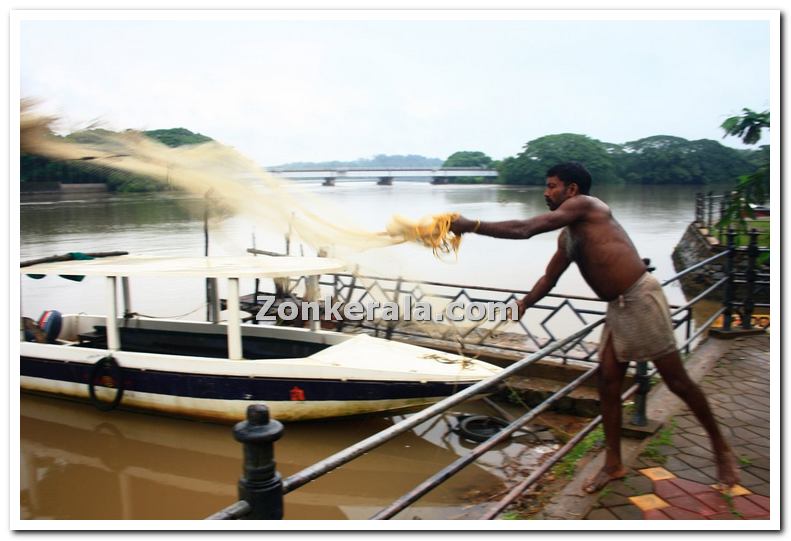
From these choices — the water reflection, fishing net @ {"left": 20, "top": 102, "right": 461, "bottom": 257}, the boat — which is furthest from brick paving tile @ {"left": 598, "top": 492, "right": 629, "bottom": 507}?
the boat

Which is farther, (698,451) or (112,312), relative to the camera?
(112,312)

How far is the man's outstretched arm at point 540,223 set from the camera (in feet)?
9.09

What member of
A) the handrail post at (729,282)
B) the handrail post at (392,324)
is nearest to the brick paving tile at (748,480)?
the handrail post at (729,282)

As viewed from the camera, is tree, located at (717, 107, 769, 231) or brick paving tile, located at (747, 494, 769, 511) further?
tree, located at (717, 107, 769, 231)

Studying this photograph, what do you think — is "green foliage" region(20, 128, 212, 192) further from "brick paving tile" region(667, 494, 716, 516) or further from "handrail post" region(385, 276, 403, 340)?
"brick paving tile" region(667, 494, 716, 516)

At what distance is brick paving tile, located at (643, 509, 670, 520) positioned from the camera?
2875 mm

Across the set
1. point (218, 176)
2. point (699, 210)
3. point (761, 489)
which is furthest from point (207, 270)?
point (699, 210)

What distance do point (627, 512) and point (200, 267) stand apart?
4960 mm

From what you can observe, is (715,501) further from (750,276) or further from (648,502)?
(750,276)

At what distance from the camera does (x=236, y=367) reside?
6133mm

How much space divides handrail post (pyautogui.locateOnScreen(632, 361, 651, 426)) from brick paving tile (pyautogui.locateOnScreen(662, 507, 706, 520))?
1010mm

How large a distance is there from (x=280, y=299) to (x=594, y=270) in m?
6.88

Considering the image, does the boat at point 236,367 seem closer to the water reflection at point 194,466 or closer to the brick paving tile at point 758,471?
the water reflection at point 194,466
